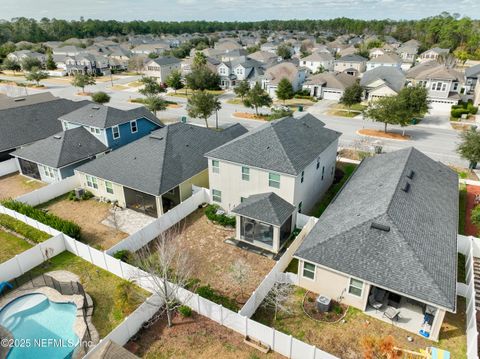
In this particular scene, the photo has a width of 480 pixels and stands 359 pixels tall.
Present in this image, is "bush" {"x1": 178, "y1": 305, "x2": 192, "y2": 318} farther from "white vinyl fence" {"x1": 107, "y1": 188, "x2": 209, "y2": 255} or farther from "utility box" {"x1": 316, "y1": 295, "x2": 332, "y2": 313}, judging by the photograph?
"utility box" {"x1": 316, "y1": 295, "x2": 332, "y2": 313}

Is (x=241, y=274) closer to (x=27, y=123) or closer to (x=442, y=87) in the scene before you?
(x=27, y=123)

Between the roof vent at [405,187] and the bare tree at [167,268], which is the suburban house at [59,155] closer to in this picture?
the bare tree at [167,268]

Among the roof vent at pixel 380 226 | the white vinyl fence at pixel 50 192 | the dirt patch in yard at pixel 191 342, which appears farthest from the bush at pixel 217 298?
the white vinyl fence at pixel 50 192

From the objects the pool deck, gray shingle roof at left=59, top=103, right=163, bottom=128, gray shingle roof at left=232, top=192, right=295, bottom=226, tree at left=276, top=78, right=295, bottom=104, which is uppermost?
gray shingle roof at left=59, top=103, right=163, bottom=128

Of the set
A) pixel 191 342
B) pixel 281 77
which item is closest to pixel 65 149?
pixel 191 342

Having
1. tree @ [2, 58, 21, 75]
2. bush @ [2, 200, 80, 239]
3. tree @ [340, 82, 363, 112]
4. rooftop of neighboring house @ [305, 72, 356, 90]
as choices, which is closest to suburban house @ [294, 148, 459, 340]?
A: bush @ [2, 200, 80, 239]

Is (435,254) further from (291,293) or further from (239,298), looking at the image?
(239,298)
